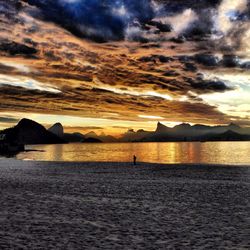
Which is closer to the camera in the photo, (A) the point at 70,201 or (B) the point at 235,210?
(B) the point at 235,210

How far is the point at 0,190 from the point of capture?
35.8 metres

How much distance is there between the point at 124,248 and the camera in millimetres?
15156

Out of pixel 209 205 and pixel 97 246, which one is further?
pixel 209 205

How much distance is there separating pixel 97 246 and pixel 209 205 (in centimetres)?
1436

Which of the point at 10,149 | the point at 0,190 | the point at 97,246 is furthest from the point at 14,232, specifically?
the point at 10,149

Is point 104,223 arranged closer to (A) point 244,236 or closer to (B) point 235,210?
(A) point 244,236

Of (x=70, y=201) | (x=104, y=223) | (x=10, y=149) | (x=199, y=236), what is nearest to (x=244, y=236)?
(x=199, y=236)

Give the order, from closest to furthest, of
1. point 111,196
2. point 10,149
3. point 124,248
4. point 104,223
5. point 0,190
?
point 124,248 < point 104,223 < point 111,196 < point 0,190 < point 10,149

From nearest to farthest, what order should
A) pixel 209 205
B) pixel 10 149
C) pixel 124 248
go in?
pixel 124 248 → pixel 209 205 → pixel 10 149

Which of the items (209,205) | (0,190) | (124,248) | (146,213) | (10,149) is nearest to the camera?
(124,248)

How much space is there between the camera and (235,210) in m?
25.2

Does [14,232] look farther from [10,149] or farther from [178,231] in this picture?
[10,149]

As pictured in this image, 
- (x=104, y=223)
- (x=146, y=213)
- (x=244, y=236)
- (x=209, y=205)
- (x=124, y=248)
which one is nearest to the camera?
(x=124, y=248)

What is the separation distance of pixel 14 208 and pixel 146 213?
921 cm
